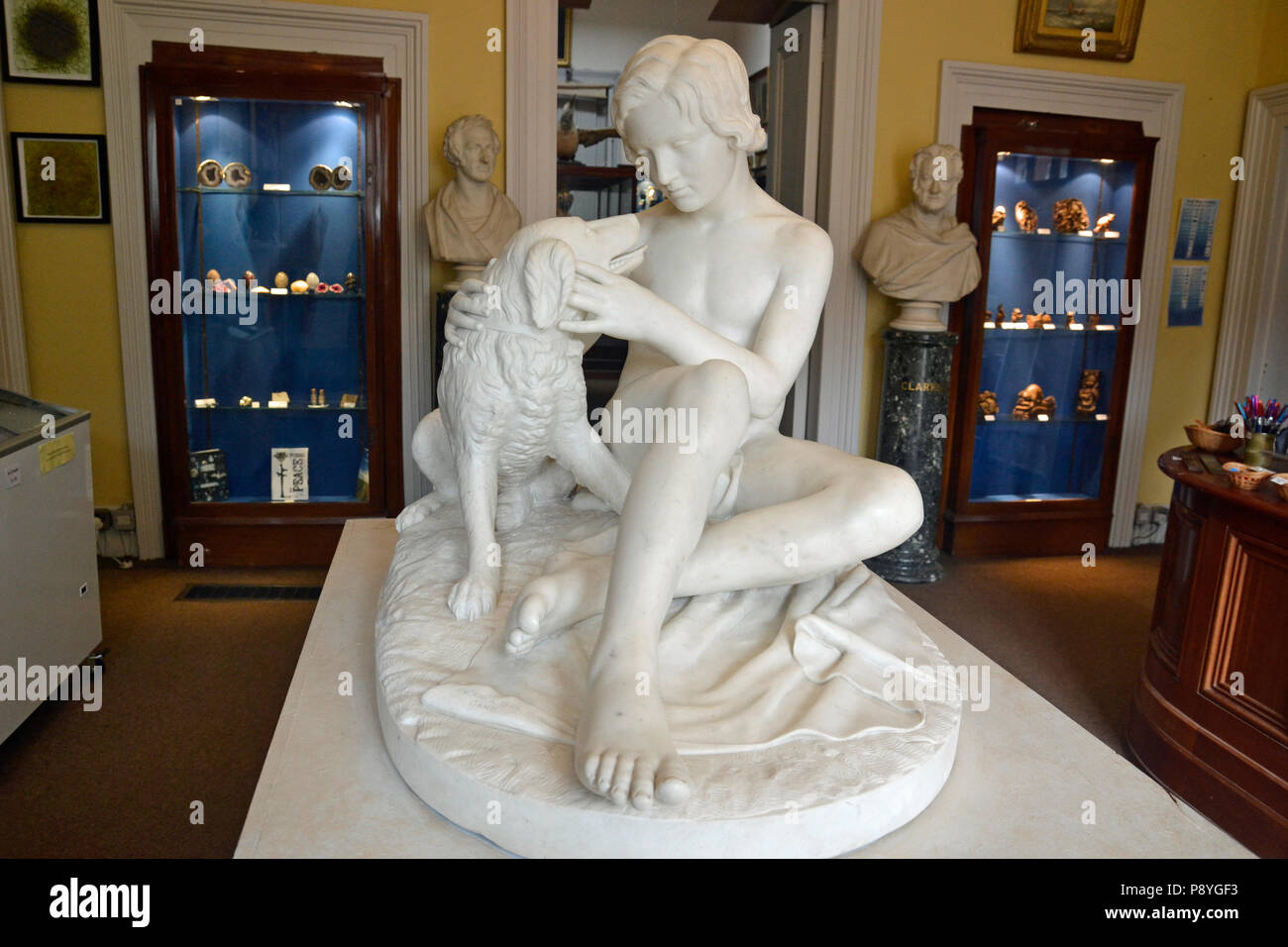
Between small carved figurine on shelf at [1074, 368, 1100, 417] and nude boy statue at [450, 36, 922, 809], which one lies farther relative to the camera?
small carved figurine on shelf at [1074, 368, 1100, 417]

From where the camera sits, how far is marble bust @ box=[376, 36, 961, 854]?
1514 mm

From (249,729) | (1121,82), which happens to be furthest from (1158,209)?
(249,729)

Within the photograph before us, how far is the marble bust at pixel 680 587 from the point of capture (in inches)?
59.6

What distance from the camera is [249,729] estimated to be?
3.24 meters

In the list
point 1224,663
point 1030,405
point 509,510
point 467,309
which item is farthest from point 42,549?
point 1030,405

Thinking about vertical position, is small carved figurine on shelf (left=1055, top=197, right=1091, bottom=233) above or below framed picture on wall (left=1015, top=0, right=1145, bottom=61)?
below

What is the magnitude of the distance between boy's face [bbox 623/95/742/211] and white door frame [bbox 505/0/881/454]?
8.73ft

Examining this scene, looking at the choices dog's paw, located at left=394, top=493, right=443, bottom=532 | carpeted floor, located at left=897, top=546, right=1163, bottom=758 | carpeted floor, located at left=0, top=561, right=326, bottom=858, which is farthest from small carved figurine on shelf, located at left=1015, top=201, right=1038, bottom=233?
carpeted floor, located at left=0, top=561, right=326, bottom=858

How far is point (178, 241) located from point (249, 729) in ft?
8.22

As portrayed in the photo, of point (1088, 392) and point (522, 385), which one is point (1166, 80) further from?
point (522, 385)

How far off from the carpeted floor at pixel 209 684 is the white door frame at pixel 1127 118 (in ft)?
2.23

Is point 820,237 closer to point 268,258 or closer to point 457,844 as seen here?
point 457,844

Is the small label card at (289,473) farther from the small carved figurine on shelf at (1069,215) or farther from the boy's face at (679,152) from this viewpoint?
the small carved figurine on shelf at (1069,215)

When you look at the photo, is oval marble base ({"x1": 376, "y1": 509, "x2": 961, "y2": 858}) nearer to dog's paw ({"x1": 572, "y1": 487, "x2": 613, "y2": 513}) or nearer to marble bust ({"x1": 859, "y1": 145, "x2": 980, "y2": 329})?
dog's paw ({"x1": 572, "y1": 487, "x2": 613, "y2": 513})
